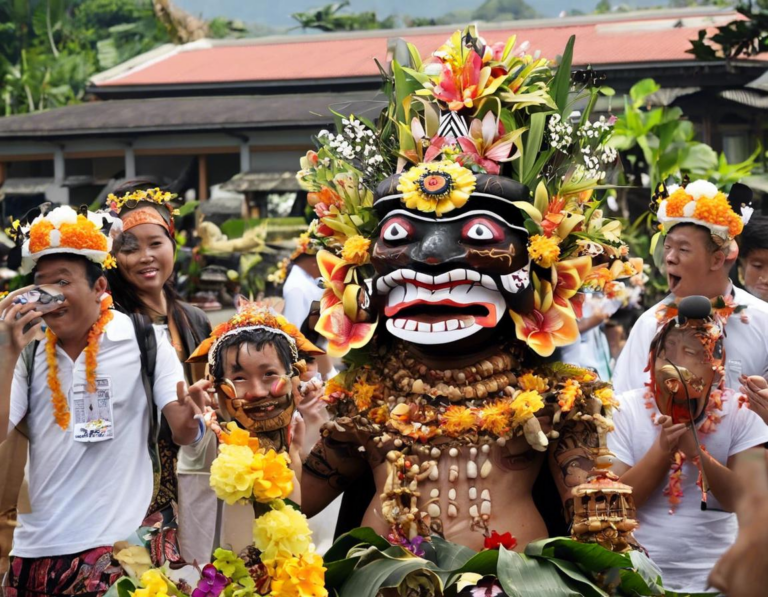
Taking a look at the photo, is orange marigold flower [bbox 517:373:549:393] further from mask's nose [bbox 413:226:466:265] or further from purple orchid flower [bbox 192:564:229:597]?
purple orchid flower [bbox 192:564:229:597]

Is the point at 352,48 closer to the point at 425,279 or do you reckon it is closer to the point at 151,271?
the point at 151,271

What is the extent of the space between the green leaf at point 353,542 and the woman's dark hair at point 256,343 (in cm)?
59

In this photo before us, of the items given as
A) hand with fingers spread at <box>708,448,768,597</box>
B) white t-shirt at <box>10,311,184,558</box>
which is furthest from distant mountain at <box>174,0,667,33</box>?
hand with fingers spread at <box>708,448,768,597</box>

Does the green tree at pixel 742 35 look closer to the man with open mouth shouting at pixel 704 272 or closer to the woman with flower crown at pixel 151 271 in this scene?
the man with open mouth shouting at pixel 704 272

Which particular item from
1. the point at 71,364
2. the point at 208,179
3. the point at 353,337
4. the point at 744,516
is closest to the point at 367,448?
the point at 353,337

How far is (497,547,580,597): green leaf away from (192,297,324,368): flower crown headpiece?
103 centimetres

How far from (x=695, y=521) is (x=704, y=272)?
106 cm

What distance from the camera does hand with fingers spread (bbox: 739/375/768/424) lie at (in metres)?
4.33

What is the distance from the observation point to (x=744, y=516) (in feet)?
7.27

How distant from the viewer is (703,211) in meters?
5.12

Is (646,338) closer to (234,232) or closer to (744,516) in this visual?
(744,516)

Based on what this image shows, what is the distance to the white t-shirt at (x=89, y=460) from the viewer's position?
14.9 ft

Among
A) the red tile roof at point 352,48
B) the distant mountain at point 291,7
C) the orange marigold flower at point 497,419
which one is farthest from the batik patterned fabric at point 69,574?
the distant mountain at point 291,7

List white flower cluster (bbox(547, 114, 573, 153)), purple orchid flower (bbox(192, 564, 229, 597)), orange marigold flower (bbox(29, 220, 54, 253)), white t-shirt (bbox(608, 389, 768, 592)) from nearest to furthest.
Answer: purple orchid flower (bbox(192, 564, 229, 597)) < white flower cluster (bbox(547, 114, 573, 153)) < white t-shirt (bbox(608, 389, 768, 592)) < orange marigold flower (bbox(29, 220, 54, 253))
